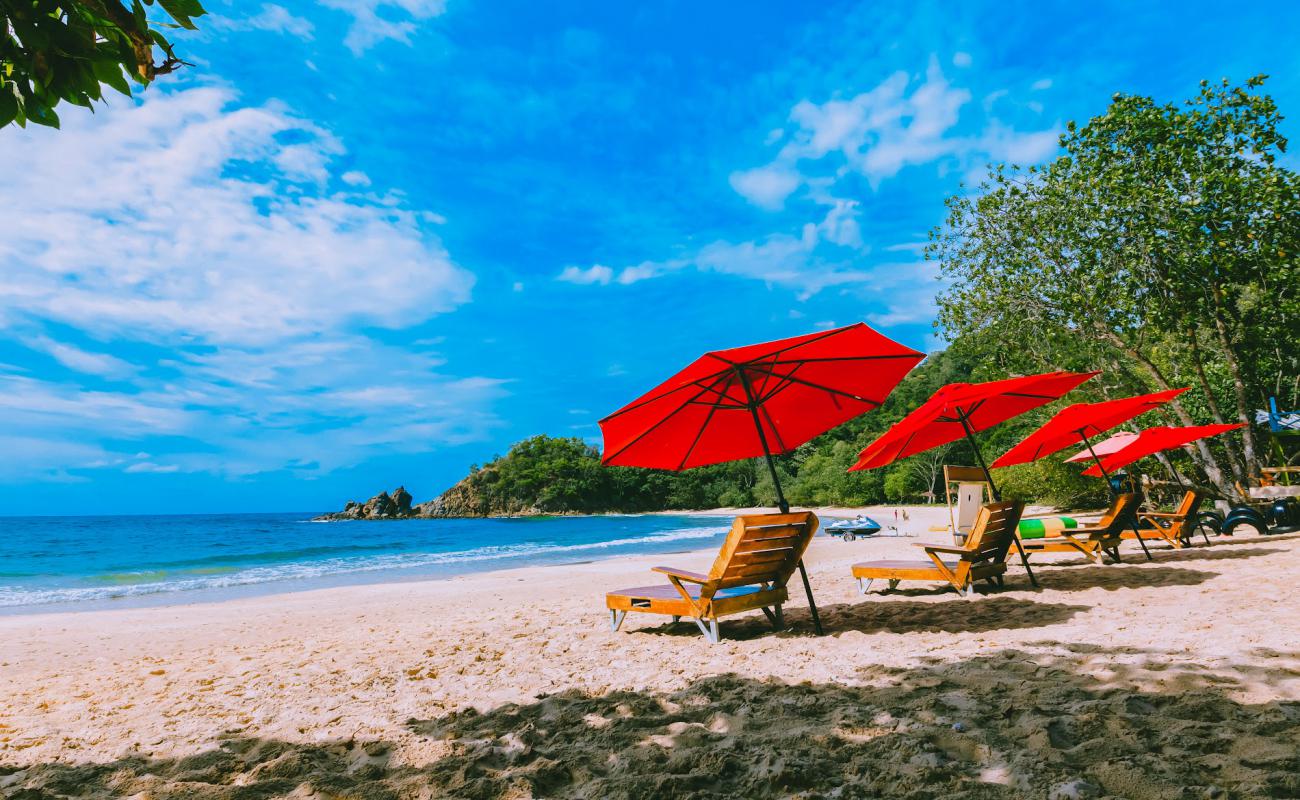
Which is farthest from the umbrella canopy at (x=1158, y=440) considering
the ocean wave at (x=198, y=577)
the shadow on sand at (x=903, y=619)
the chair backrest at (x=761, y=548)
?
the ocean wave at (x=198, y=577)

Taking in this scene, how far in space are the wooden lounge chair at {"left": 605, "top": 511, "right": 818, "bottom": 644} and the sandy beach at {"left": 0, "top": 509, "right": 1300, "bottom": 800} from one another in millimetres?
293

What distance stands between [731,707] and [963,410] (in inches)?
227

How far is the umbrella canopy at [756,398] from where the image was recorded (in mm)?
5141

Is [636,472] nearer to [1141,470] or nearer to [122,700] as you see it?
[1141,470]

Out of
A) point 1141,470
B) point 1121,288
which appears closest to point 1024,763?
point 1121,288

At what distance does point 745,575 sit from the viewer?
555 cm

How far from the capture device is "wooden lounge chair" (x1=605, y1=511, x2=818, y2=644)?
5355 mm

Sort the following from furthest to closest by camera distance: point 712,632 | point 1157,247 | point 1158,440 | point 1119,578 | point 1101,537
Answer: point 1157,247 < point 1158,440 < point 1101,537 < point 1119,578 < point 712,632

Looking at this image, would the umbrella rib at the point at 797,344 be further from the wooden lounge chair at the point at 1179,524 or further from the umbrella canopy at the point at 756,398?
the wooden lounge chair at the point at 1179,524

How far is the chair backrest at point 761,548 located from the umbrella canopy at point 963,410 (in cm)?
211

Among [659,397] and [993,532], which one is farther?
[993,532]

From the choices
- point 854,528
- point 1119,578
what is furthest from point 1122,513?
point 854,528

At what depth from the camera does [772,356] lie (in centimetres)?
511

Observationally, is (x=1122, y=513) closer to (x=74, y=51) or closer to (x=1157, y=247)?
(x=1157, y=247)
